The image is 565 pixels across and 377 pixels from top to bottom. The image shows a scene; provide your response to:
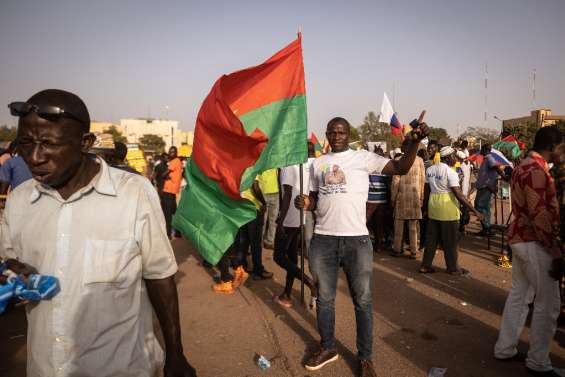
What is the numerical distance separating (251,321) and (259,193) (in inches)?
81.9

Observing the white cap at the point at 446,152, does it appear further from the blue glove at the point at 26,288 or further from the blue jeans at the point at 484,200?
the blue glove at the point at 26,288

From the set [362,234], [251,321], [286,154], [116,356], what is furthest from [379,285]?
[116,356]

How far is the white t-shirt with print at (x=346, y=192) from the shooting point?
11.4ft

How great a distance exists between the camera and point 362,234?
348 cm

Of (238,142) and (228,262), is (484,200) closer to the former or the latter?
(228,262)

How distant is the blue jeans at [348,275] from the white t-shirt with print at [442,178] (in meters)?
3.41

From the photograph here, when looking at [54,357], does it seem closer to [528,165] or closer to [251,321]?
[251,321]

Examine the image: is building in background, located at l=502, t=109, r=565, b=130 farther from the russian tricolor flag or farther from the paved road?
the paved road

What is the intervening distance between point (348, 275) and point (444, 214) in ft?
11.6

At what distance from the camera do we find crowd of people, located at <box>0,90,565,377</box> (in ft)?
5.20

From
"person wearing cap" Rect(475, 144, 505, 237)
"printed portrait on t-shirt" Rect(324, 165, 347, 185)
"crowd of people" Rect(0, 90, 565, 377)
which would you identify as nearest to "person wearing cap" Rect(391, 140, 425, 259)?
"crowd of people" Rect(0, 90, 565, 377)

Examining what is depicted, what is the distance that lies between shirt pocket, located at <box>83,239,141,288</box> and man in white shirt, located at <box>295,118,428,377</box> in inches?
84.4

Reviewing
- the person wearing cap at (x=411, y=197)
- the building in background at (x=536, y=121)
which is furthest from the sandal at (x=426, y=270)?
the building in background at (x=536, y=121)

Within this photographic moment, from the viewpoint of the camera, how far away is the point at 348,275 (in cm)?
350
